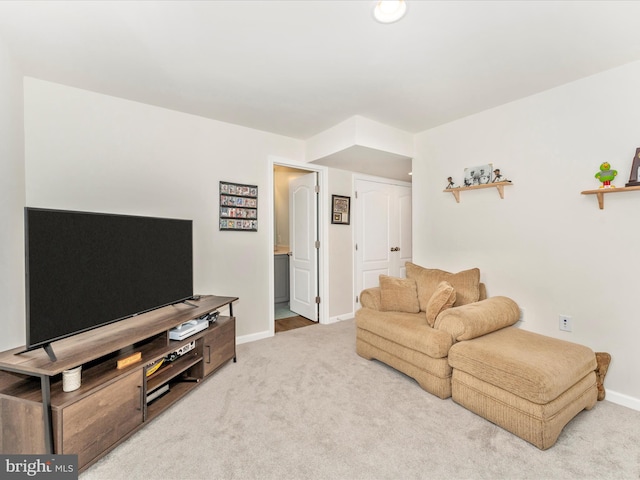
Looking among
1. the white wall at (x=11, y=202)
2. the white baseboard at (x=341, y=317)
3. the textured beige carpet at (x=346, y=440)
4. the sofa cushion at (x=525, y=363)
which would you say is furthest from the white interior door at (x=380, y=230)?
the white wall at (x=11, y=202)

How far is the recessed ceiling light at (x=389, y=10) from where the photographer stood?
1.47 meters

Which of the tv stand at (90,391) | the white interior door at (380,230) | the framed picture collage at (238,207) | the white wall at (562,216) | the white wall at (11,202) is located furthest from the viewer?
the white interior door at (380,230)

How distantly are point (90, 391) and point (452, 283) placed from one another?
8.76 ft

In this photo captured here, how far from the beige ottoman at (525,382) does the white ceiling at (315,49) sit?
75.6 inches

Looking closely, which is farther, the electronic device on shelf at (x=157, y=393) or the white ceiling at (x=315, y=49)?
the electronic device on shelf at (x=157, y=393)

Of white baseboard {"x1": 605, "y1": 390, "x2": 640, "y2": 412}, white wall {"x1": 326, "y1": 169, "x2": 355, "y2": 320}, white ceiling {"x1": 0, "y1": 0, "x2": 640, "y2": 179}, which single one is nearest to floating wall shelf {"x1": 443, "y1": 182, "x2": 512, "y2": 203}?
white ceiling {"x1": 0, "y1": 0, "x2": 640, "y2": 179}

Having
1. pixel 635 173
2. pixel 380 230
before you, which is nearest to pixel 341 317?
pixel 380 230

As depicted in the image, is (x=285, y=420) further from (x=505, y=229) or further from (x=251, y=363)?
(x=505, y=229)

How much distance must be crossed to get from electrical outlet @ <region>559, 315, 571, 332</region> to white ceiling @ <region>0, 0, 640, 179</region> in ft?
6.03

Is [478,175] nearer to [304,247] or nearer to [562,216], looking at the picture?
[562,216]

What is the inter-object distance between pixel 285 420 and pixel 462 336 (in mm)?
1340

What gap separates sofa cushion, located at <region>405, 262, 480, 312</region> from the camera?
8.57 ft

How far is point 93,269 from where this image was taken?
1.73 metres

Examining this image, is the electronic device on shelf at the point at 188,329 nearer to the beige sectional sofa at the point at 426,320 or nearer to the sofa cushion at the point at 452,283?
the beige sectional sofa at the point at 426,320
